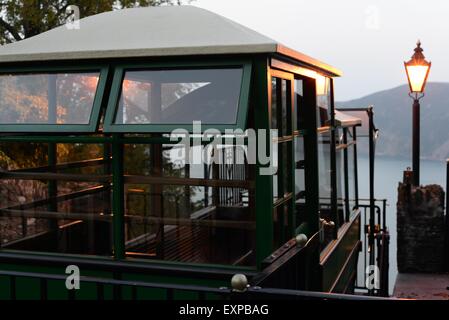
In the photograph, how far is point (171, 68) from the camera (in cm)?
477

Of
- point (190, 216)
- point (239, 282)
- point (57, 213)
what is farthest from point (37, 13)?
point (239, 282)

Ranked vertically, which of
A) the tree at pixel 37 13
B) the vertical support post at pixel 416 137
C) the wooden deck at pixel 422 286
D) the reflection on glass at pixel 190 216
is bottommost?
the wooden deck at pixel 422 286

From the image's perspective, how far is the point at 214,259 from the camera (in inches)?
241

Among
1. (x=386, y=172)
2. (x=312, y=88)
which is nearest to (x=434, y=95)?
(x=386, y=172)

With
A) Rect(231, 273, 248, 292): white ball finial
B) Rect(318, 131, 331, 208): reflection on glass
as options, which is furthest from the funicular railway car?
Rect(318, 131, 331, 208): reflection on glass

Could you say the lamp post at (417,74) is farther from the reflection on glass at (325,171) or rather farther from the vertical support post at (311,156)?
the vertical support post at (311,156)

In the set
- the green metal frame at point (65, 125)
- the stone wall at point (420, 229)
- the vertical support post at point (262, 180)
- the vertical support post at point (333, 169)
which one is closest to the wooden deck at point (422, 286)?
the stone wall at point (420, 229)

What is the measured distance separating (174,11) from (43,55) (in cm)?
145

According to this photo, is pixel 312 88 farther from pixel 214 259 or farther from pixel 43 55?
pixel 43 55

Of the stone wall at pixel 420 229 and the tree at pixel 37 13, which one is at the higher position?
the tree at pixel 37 13

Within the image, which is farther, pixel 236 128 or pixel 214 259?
pixel 214 259

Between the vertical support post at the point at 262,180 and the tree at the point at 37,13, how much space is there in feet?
51.1

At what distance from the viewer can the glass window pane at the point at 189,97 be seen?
4.60 meters

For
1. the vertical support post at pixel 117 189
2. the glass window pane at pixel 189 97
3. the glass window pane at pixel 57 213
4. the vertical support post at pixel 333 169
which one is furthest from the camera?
the vertical support post at pixel 333 169
